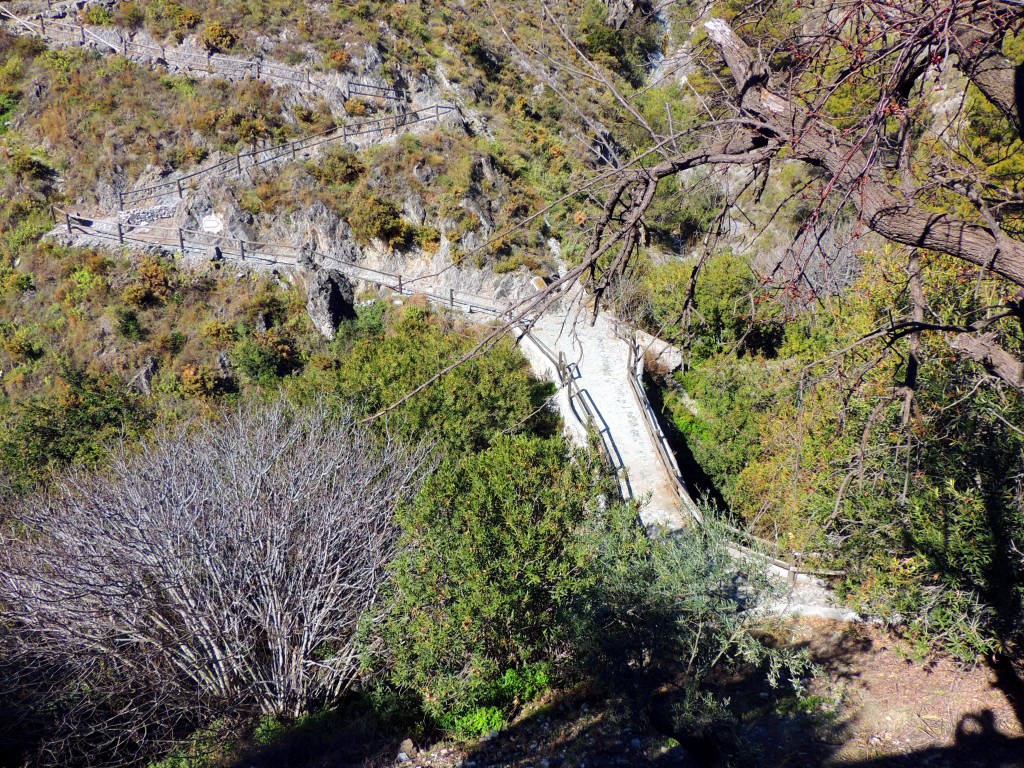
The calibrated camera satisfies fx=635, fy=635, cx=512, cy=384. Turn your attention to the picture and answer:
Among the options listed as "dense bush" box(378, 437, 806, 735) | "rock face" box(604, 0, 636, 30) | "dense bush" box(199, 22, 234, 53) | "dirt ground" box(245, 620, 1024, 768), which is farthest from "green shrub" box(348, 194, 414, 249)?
"rock face" box(604, 0, 636, 30)

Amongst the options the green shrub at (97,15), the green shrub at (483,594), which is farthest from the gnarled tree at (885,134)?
the green shrub at (97,15)

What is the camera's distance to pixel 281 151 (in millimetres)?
24359

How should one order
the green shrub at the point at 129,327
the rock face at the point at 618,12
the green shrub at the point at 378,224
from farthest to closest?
1. the rock face at the point at 618,12
2. the green shrub at the point at 378,224
3. the green shrub at the point at 129,327

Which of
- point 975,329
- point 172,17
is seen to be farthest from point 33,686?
point 172,17

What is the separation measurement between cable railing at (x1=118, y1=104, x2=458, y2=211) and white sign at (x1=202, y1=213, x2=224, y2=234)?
1.79 m

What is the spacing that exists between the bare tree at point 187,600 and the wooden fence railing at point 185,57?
75.9ft

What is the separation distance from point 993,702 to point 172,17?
34.4m

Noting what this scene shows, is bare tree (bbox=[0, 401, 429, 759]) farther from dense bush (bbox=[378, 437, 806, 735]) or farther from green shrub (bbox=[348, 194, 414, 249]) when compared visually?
green shrub (bbox=[348, 194, 414, 249])

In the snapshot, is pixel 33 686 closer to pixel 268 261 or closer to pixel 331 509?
pixel 331 509

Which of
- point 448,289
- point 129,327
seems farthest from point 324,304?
point 129,327

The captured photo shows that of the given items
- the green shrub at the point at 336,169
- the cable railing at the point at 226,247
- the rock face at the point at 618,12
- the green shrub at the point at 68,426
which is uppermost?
the rock face at the point at 618,12

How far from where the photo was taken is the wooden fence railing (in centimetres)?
2666

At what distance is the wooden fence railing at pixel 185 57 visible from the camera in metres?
26.7

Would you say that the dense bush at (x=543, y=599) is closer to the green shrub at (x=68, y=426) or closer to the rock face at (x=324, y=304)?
the green shrub at (x=68, y=426)
